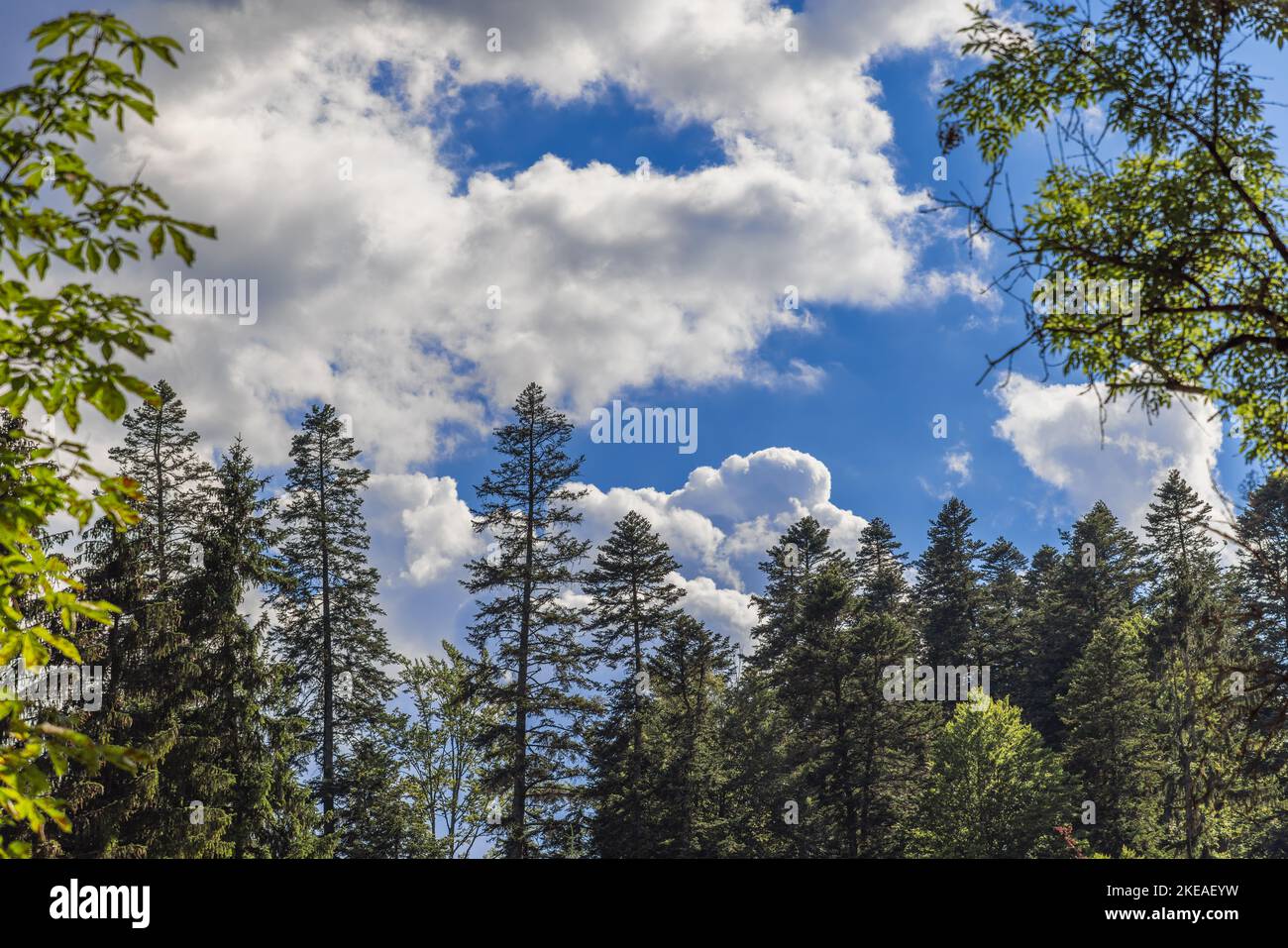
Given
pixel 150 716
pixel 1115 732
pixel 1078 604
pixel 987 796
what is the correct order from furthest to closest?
pixel 1078 604 < pixel 1115 732 < pixel 987 796 < pixel 150 716

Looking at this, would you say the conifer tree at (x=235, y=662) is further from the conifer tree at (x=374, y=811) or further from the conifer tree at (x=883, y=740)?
the conifer tree at (x=883, y=740)

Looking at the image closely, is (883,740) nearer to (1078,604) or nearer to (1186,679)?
(1186,679)

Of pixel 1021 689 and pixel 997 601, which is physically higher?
pixel 997 601

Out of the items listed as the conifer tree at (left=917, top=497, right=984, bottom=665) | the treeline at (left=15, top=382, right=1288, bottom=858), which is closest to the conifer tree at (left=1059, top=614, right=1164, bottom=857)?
the treeline at (left=15, top=382, right=1288, bottom=858)

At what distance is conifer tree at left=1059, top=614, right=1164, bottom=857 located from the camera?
3550 cm

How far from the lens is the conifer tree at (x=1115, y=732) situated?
1398 inches

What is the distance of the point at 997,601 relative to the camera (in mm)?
53875

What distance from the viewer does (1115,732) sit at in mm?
36562

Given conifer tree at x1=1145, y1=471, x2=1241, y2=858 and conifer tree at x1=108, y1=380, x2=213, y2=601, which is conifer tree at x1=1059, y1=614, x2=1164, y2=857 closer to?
conifer tree at x1=1145, y1=471, x2=1241, y2=858

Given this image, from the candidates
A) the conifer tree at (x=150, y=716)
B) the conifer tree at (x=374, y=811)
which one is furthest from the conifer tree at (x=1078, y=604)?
the conifer tree at (x=150, y=716)

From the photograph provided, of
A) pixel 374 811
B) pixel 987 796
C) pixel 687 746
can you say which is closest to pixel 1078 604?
pixel 987 796

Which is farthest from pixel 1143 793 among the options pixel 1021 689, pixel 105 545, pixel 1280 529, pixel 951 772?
pixel 105 545
